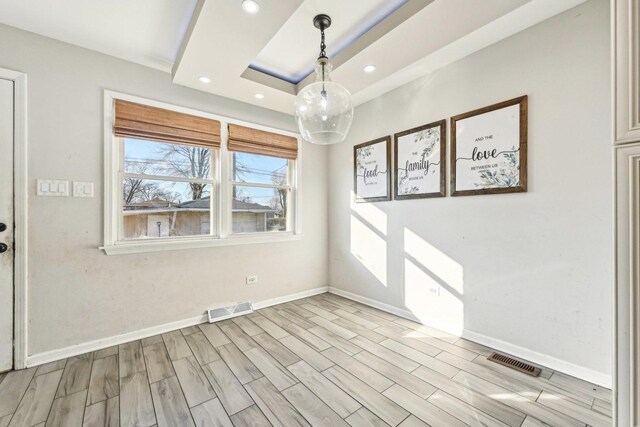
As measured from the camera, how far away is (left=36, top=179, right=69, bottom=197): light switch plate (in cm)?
209

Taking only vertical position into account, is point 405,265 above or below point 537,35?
below

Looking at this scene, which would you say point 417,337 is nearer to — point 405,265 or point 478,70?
point 405,265

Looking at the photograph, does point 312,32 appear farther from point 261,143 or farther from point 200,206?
point 200,206

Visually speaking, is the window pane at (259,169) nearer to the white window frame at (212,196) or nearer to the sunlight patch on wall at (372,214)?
the white window frame at (212,196)


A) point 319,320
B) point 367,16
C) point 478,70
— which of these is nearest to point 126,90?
point 367,16

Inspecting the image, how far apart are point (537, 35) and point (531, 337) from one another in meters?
2.36

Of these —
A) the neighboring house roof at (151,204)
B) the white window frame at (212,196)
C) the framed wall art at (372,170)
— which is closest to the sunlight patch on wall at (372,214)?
the framed wall art at (372,170)

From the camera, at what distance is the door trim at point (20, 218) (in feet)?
6.61

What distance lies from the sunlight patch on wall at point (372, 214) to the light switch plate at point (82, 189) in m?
2.78

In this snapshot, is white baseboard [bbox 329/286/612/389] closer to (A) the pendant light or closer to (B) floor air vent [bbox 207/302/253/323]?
(B) floor air vent [bbox 207/302/253/323]

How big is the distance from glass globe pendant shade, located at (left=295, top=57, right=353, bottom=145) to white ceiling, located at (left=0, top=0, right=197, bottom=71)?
1.13 metres

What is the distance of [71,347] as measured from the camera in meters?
2.21

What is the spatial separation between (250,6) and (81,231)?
227 cm

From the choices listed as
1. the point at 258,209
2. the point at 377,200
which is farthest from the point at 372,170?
the point at 258,209
